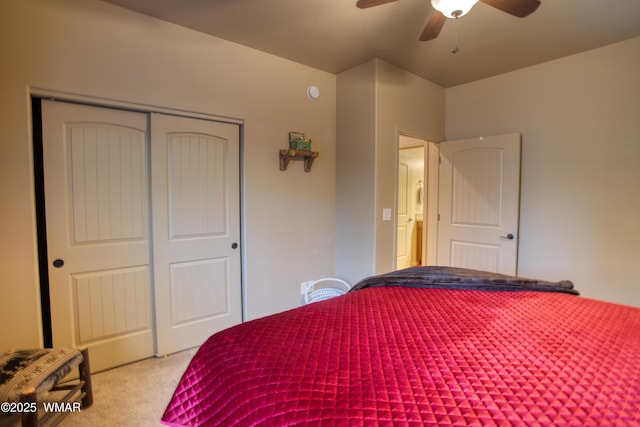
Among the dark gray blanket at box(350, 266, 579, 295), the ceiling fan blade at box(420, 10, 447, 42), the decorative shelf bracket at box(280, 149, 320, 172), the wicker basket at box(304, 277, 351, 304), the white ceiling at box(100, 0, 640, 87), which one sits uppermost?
the white ceiling at box(100, 0, 640, 87)

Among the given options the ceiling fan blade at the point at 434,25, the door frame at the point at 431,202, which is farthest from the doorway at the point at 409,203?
the ceiling fan blade at the point at 434,25

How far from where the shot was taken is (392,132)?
3137 millimetres

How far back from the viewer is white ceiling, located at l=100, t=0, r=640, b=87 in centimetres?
213

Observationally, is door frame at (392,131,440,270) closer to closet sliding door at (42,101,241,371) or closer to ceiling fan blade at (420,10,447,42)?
ceiling fan blade at (420,10,447,42)

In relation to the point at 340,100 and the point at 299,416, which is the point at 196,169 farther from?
the point at 299,416

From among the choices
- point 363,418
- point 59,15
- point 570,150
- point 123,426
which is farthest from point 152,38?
point 570,150

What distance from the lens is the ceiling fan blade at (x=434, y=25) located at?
5.72 ft

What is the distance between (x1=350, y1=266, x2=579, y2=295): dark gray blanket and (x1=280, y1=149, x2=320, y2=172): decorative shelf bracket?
1.49 meters

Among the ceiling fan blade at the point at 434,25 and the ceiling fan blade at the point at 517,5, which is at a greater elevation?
the ceiling fan blade at the point at 434,25

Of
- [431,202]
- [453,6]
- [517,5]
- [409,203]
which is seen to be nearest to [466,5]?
[453,6]

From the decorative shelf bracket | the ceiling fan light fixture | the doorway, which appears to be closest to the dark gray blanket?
the ceiling fan light fixture

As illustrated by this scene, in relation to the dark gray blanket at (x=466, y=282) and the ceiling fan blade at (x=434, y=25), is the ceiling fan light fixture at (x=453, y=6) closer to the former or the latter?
the ceiling fan blade at (x=434, y=25)

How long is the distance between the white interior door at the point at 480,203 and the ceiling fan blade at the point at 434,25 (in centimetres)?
173

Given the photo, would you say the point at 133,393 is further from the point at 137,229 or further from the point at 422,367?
the point at 422,367
